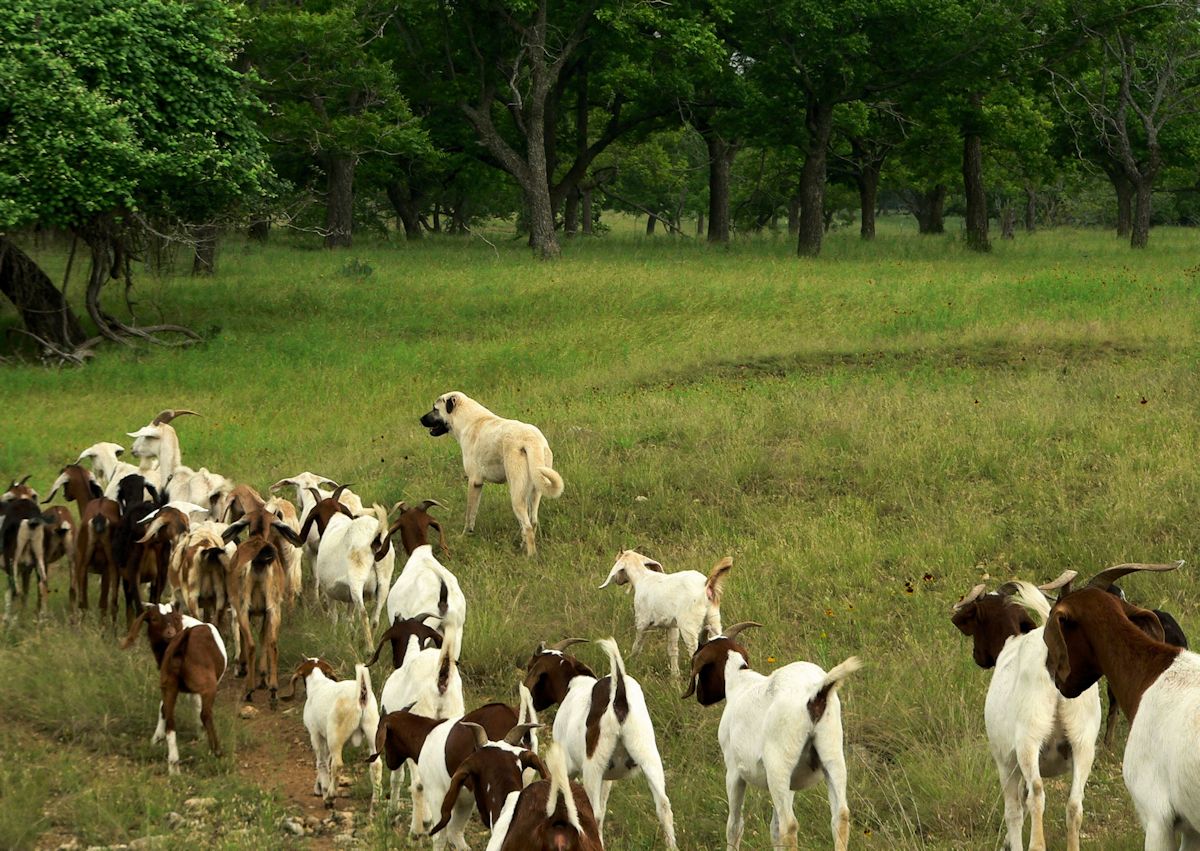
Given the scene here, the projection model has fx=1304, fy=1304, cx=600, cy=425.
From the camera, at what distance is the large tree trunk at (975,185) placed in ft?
112

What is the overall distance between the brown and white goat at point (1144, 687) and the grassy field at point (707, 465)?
119 cm

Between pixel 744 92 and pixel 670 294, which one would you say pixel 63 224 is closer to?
pixel 670 294

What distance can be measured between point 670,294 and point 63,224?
33.5ft

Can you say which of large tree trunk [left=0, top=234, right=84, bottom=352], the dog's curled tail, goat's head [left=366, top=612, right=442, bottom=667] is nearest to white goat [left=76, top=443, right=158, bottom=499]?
the dog's curled tail

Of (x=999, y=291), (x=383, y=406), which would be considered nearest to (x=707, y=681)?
(x=383, y=406)

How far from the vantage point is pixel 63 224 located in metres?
19.1

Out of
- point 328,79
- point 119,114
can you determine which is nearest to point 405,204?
point 328,79

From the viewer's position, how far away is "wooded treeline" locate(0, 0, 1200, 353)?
63.6ft

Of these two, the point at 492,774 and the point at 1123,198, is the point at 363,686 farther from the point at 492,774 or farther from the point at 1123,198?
the point at 1123,198

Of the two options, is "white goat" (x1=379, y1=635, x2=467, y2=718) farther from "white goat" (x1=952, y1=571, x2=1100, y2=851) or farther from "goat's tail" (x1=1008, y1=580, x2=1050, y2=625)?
"goat's tail" (x1=1008, y1=580, x2=1050, y2=625)

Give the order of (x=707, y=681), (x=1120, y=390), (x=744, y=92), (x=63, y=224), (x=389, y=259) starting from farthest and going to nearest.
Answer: (x=744, y=92), (x=389, y=259), (x=63, y=224), (x=1120, y=390), (x=707, y=681)

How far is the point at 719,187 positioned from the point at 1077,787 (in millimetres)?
37493

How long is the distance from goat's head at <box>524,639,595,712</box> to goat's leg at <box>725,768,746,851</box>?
115 cm

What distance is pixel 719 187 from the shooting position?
41.8 meters
